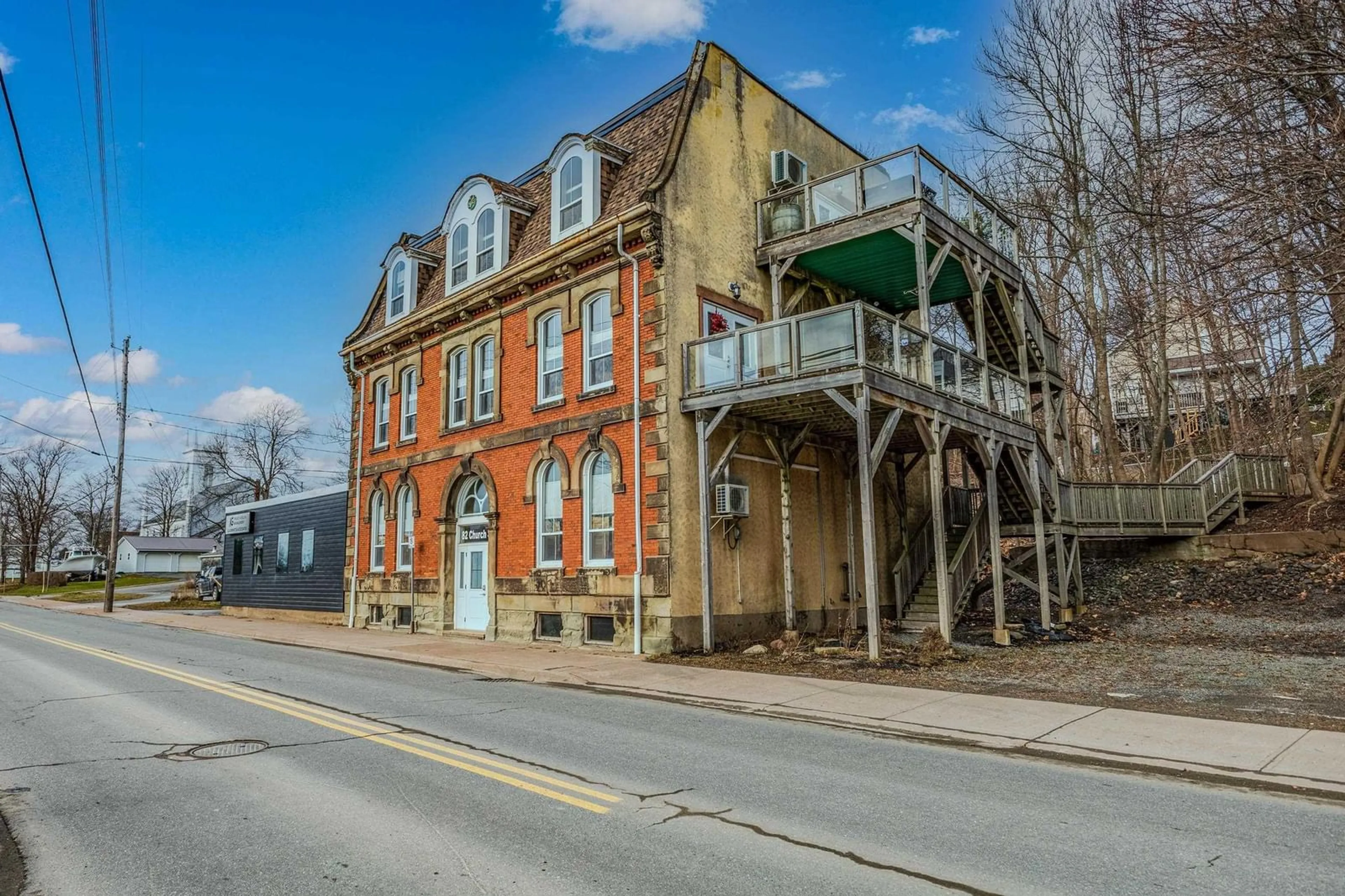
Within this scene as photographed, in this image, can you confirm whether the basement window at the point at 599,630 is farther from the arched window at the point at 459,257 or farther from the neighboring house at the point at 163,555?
the neighboring house at the point at 163,555

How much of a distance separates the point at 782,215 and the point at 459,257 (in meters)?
8.46

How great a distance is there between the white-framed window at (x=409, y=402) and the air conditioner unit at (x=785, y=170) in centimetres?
1070

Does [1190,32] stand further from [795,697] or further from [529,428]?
[529,428]

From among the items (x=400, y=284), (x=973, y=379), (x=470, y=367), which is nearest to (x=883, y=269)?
(x=973, y=379)

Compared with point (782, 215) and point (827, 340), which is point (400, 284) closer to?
point (782, 215)

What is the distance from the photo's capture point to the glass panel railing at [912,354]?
533 inches

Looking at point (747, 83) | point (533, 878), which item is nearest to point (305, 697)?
point (533, 878)

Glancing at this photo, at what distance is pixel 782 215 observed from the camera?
57.0ft

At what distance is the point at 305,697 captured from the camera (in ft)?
33.6

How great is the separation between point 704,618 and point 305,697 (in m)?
6.51

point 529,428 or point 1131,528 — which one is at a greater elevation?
point 529,428

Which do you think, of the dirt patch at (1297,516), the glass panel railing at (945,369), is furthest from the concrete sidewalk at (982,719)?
the dirt patch at (1297,516)

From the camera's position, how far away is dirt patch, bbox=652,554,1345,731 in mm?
9305

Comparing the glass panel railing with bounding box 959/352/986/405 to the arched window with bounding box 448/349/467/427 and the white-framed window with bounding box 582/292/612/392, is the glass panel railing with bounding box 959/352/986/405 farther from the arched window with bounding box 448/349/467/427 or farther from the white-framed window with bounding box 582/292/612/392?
the arched window with bounding box 448/349/467/427
